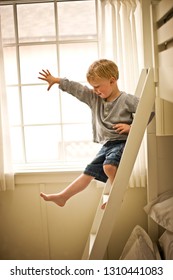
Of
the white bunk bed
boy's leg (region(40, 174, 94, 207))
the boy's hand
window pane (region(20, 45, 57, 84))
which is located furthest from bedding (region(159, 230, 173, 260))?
window pane (region(20, 45, 57, 84))

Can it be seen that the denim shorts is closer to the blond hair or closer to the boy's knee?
the boy's knee

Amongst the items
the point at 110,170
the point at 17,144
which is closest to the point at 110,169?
the point at 110,170

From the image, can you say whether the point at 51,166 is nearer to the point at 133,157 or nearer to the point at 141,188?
the point at 141,188

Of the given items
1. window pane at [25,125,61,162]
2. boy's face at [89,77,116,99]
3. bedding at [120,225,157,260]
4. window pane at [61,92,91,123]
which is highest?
boy's face at [89,77,116,99]

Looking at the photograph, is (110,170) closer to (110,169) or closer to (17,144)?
(110,169)

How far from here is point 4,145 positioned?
2.03 meters

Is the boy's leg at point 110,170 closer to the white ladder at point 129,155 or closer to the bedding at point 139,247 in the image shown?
the white ladder at point 129,155

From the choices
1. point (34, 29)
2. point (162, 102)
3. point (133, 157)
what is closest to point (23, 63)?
point (34, 29)

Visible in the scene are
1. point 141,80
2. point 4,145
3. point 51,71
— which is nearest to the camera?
point 141,80

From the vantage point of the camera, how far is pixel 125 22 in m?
1.93

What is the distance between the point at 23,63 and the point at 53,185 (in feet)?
2.16

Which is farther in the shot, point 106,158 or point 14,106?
point 14,106

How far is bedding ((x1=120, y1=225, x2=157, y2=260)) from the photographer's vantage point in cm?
184

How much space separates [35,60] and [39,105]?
0.78ft
